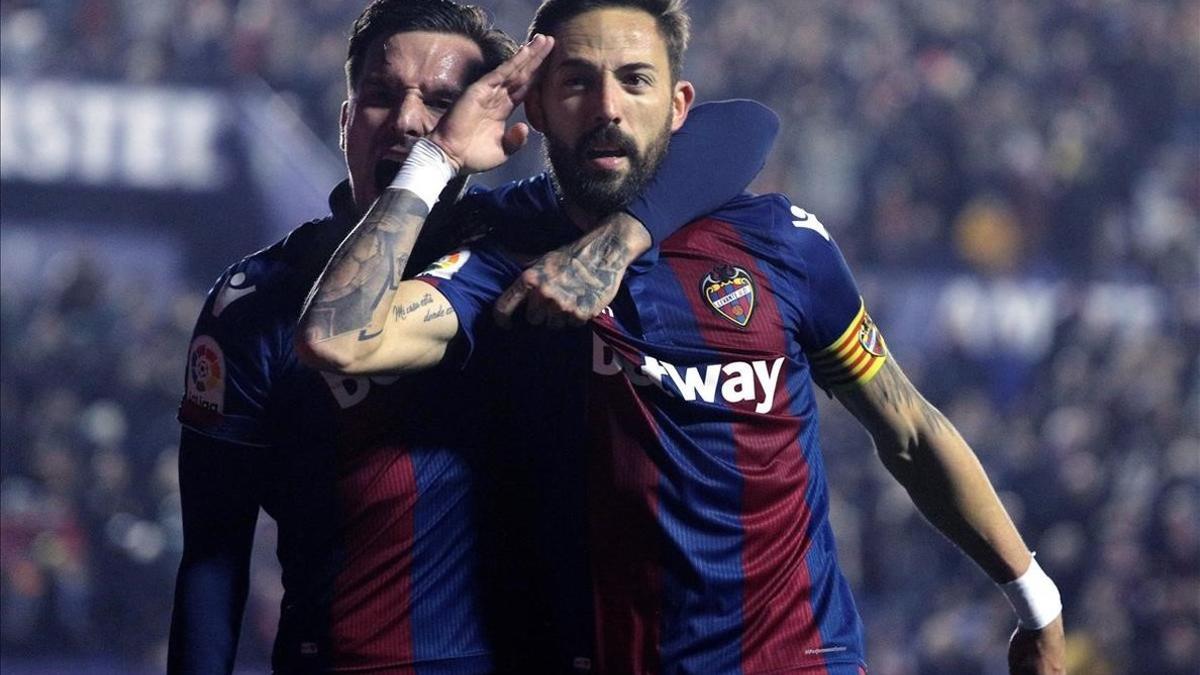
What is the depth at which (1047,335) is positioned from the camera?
11.4m

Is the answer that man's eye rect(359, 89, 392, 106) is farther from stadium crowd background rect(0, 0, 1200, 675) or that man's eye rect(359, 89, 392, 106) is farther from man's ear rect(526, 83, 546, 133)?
stadium crowd background rect(0, 0, 1200, 675)

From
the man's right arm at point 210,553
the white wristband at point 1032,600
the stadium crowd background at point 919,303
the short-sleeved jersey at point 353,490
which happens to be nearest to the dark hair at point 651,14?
the short-sleeved jersey at point 353,490

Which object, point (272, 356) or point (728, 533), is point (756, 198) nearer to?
point (728, 533)

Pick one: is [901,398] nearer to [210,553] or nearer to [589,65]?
[589,65]

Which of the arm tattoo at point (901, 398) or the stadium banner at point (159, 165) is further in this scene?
the stadium banner at point (159, 165)

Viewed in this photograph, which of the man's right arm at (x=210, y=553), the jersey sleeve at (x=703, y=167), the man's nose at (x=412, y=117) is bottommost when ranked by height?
the man's right arm at (x=210, y=553)

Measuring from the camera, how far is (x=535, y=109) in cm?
320

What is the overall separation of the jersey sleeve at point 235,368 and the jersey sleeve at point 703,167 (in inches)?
28.1

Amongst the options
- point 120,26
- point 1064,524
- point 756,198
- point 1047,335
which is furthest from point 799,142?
point 756,198

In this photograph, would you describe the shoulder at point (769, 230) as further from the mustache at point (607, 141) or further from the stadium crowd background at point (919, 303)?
the stadium crowd background at point (919, 303)

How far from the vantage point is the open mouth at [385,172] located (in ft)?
10.5

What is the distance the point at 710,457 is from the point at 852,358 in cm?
43

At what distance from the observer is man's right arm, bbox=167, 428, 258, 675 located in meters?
3.18

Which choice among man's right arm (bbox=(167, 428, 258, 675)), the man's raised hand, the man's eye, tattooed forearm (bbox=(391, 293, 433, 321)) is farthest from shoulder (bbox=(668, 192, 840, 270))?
man's right arm (bbox=(167, 428, 258, 675))
